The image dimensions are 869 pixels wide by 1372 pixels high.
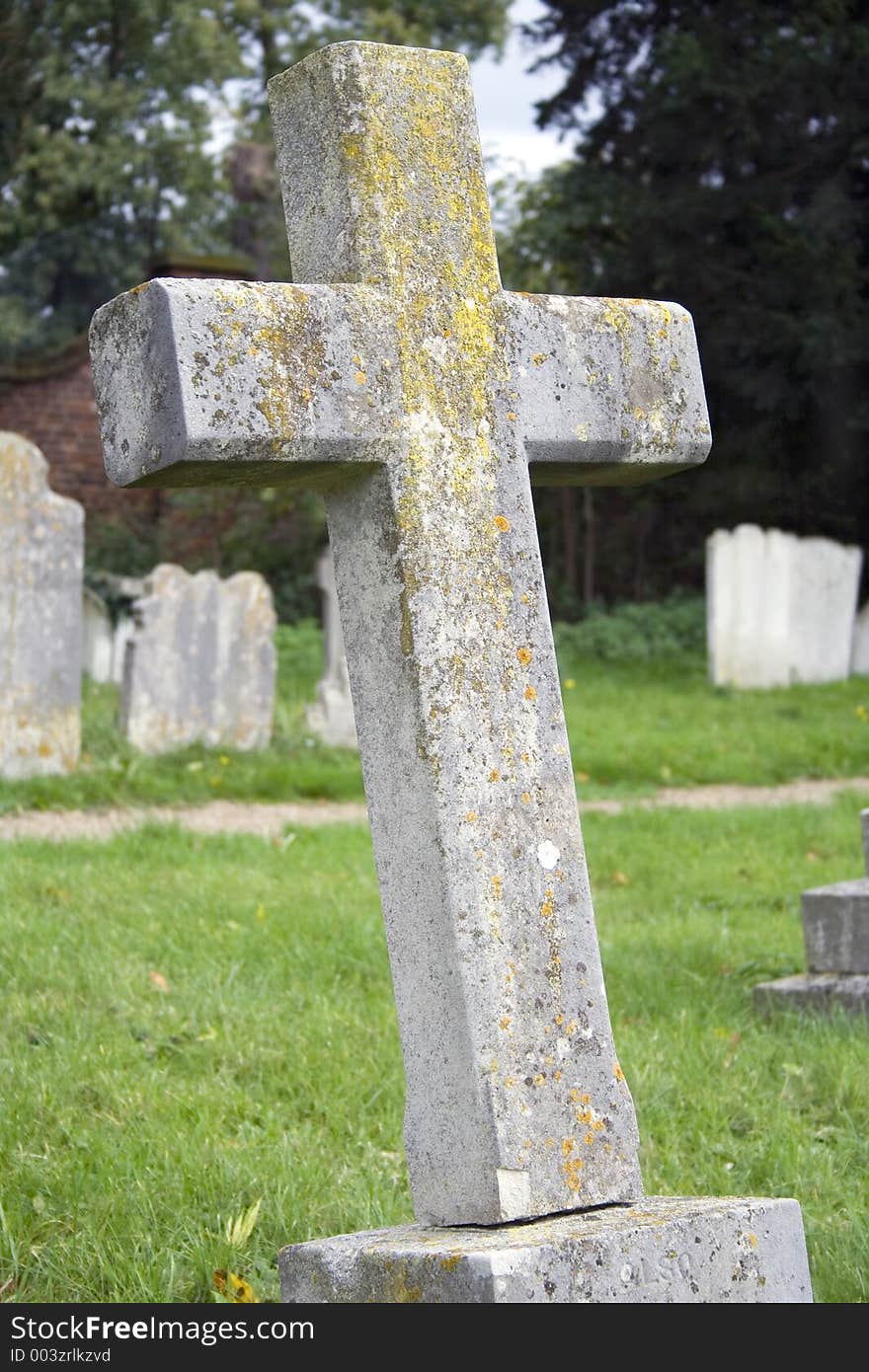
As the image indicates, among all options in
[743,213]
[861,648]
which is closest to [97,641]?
[861,648]

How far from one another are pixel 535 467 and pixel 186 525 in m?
18.4

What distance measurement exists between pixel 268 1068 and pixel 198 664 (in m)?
6.34

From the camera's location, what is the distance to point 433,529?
96.2 inches

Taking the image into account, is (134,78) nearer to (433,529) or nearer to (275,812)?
(275,812)

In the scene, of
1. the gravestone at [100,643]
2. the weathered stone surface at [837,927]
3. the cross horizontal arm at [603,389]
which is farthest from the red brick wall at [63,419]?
the cross horizontal arm at [603,389]

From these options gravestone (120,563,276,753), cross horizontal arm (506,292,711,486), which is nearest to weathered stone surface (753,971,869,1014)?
cross horizontal arm (506,292,711,486)

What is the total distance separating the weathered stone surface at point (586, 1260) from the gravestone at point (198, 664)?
25.2ft

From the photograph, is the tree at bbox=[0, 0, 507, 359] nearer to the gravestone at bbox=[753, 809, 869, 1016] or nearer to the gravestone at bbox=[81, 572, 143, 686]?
the gravestone at bbox=[81, 572, 143, 686]

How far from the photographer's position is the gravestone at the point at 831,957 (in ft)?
15.9

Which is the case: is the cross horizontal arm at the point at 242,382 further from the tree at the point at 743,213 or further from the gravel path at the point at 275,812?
the tree at the point at 743,213

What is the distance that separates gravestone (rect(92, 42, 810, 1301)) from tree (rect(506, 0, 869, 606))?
589 inches

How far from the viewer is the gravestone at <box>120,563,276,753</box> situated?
9.91m

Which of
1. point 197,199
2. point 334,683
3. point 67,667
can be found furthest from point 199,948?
point 197,199
